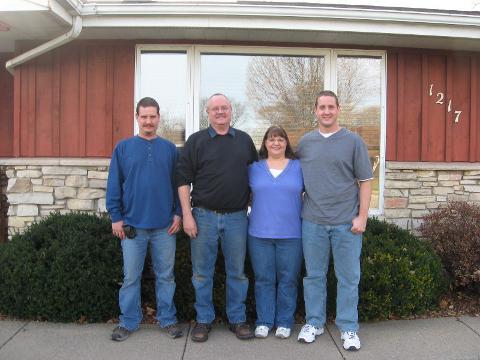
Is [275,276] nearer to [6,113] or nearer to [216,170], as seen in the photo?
[216,170]

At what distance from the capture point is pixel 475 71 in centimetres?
602

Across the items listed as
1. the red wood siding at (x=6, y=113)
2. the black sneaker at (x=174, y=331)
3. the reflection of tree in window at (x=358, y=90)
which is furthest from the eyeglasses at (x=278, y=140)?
the red wood siding at (x=6, y=113)

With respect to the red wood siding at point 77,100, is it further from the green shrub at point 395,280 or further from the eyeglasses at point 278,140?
the green shrub at point 395,280

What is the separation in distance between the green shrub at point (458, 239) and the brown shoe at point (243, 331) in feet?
7.56

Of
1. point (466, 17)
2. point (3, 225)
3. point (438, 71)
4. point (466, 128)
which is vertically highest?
point (466, 17)

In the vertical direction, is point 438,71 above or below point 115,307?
above

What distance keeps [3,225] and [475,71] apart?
637 cm

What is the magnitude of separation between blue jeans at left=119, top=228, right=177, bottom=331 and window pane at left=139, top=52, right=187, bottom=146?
85.1 inches

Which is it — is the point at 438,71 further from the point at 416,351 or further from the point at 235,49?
the point at 416,351

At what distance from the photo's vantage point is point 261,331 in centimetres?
381

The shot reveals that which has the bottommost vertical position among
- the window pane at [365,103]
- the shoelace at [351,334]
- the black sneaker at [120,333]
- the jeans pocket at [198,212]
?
the black sneaker at [120,333]

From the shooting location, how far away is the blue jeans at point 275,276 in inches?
146

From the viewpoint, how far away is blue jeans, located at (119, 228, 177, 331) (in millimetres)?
3740

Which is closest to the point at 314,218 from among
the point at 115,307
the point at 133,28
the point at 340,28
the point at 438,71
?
the point at 115,307
